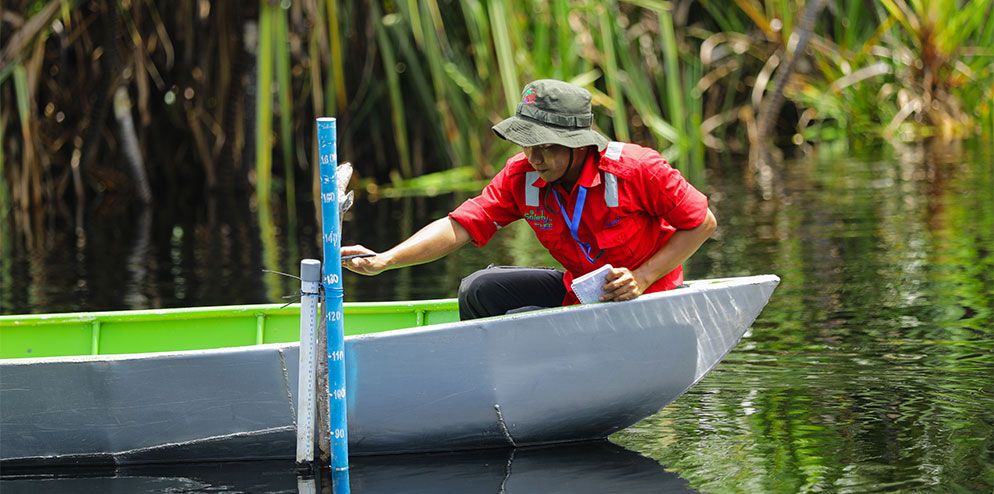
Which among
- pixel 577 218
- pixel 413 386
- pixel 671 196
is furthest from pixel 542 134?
pixel 413 386

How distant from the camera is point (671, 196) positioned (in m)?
4.43

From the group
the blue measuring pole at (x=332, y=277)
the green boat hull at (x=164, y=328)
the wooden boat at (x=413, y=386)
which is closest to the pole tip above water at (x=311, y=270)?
the blue measuring pole at (x=332, y=277)

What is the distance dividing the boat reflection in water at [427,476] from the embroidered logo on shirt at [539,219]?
77 cm

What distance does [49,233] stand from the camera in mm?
11859

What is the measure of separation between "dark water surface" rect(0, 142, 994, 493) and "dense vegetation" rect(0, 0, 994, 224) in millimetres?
851

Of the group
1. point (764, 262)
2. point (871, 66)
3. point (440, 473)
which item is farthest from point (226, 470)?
point (871, 66)

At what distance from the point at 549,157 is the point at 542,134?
93 millimetres

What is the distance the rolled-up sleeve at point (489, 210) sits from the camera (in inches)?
187

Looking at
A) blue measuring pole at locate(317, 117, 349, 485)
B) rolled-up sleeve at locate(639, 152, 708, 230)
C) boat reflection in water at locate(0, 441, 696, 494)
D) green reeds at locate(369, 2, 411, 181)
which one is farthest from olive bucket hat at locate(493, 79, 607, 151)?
green reeds at locate(369, 2, 411, 181)

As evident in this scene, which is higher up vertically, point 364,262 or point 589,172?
point 589,172

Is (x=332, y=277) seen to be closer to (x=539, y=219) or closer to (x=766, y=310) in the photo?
(x=539, y=219)

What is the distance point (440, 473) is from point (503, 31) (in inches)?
304

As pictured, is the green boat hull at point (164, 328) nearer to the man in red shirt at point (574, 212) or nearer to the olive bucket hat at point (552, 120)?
the man in red shirt at point (574, 212)

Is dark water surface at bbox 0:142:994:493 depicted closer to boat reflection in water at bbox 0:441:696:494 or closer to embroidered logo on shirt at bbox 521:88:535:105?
boat reflection in water at bbox 0:441:696:494
